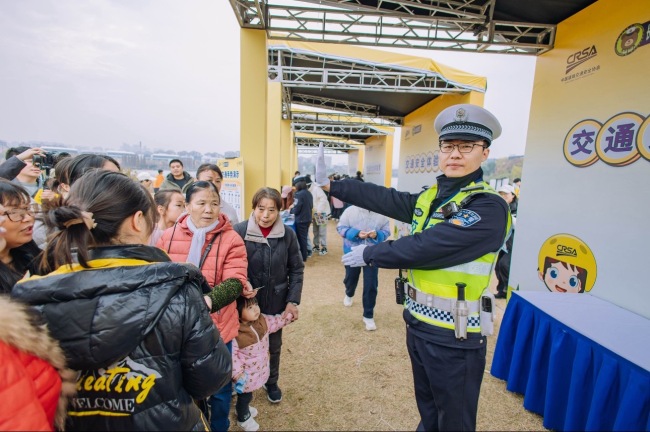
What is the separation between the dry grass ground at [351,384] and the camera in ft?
7.79

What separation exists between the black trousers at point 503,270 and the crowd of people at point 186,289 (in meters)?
3.86

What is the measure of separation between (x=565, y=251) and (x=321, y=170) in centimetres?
371

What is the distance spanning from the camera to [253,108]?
4816mm

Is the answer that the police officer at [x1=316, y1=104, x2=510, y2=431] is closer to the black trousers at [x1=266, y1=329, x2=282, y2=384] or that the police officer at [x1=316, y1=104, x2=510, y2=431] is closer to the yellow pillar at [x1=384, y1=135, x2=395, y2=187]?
the black trousers at [x1=266, y1=329, x2=282, y2=384]

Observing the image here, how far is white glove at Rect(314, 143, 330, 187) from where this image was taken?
1.73 meters

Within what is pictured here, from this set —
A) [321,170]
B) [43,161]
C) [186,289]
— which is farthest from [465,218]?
[43,161]

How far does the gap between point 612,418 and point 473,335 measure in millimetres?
1307

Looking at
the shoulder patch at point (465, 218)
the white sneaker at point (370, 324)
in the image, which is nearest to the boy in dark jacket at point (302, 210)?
the white sneaker at point (370, 324)

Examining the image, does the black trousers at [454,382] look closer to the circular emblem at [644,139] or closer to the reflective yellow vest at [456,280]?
the reflective yellow vest at [456,280]

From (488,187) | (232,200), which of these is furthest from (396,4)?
(488,187)

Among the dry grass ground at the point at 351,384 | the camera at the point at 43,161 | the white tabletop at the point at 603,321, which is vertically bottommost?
the dry grass ground at the point at 351,384

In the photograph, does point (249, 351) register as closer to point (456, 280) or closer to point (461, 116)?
point (456, 280)

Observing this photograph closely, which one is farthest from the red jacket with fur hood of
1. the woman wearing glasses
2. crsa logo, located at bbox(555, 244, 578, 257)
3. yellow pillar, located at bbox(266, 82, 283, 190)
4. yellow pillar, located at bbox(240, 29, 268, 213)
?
yellow pillar, located at bbox(266, 82, 283, 190)

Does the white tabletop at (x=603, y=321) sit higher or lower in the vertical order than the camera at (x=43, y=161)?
lower
